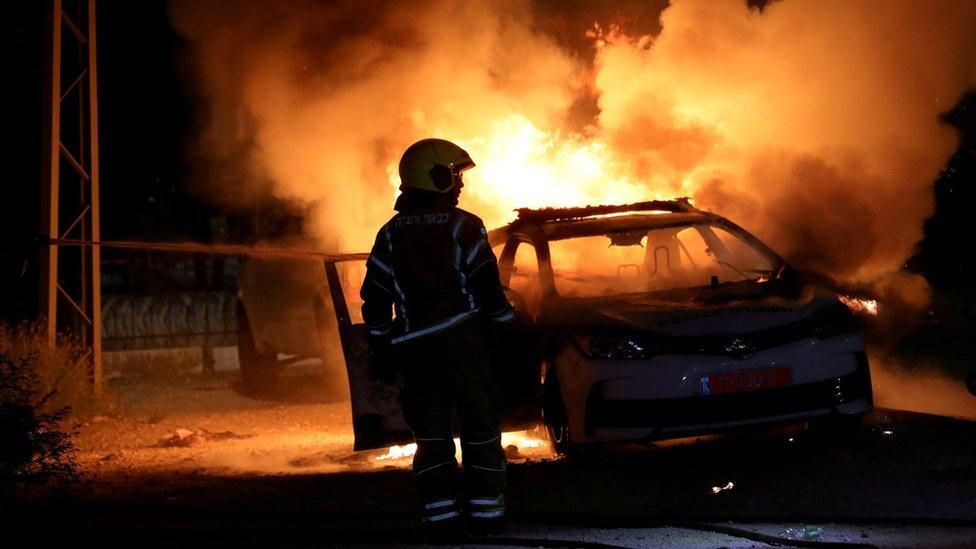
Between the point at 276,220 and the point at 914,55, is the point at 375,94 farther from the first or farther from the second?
the point at 276,220

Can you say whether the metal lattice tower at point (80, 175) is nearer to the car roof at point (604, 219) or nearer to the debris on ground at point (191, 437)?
the debris on ground at point (191, 437)

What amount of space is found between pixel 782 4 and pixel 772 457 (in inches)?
298

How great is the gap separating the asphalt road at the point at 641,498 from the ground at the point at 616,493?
1cm

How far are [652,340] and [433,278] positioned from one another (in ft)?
5.41

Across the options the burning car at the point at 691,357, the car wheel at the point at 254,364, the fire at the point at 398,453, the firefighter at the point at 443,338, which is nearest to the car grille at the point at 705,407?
the burning car at the point at 691,357

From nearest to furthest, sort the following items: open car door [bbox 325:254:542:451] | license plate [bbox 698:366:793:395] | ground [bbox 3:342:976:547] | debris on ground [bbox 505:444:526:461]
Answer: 1. ground [bbox 3:342:976:547]
2. license plate [bbox 698:366:793:395]
3. open car door [bbox 325:254:542:451]
4. debris on ground [bbox 505:444:526:461]

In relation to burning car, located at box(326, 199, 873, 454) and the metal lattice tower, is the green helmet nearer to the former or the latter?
burning car, located at box(326, 199, 873, 454)

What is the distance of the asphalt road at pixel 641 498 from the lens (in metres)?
Result: 5.53

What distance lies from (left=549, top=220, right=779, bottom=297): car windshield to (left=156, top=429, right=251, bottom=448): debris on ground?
12.7 ft

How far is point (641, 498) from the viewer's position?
248 inches

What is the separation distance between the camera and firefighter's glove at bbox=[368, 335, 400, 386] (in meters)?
5.82

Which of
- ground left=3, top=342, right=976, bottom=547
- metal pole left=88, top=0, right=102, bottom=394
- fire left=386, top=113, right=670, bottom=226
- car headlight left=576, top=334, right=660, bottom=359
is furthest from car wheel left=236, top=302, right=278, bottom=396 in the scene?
car headlight left=576, top=334, right=660, bottom=359

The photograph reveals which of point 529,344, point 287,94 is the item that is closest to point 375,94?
point 287,94

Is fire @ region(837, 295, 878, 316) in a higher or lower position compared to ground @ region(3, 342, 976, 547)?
higher
